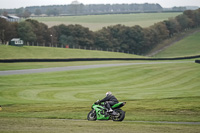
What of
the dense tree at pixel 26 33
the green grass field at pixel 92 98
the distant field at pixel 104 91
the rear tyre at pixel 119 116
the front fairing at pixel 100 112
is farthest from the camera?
the dense tree at pixel 26 33

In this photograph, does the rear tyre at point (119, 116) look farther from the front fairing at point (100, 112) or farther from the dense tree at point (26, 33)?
the dense tree at point (26, 33)

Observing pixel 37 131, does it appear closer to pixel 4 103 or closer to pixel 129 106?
pixel 129 106

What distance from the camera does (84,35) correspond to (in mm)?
133000

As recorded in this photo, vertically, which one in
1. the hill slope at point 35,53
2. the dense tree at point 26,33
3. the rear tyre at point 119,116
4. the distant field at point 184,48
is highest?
the rear tyre at point 119,116

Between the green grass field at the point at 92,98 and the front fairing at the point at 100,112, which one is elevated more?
the front fairing at the point at 100,112

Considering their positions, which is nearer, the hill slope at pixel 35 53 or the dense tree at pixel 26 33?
the hill slope at pixel 35 53

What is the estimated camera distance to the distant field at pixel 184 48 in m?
136

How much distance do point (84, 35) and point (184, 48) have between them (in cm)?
3972

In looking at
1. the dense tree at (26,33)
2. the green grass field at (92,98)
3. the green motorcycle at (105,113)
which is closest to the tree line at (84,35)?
the dense tree at (26,33)

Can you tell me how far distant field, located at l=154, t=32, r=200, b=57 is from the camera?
446 ft

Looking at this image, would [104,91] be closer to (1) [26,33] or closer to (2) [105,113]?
(2) [105,113]

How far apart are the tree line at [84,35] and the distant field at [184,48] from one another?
293 inches

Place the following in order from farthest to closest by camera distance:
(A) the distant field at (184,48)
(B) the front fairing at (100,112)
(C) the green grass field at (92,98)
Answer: (A) the distant field at (184,48) → (B) the front fairing at (100,112) → (C) the green grass field at (92,98)

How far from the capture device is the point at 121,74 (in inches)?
2339
